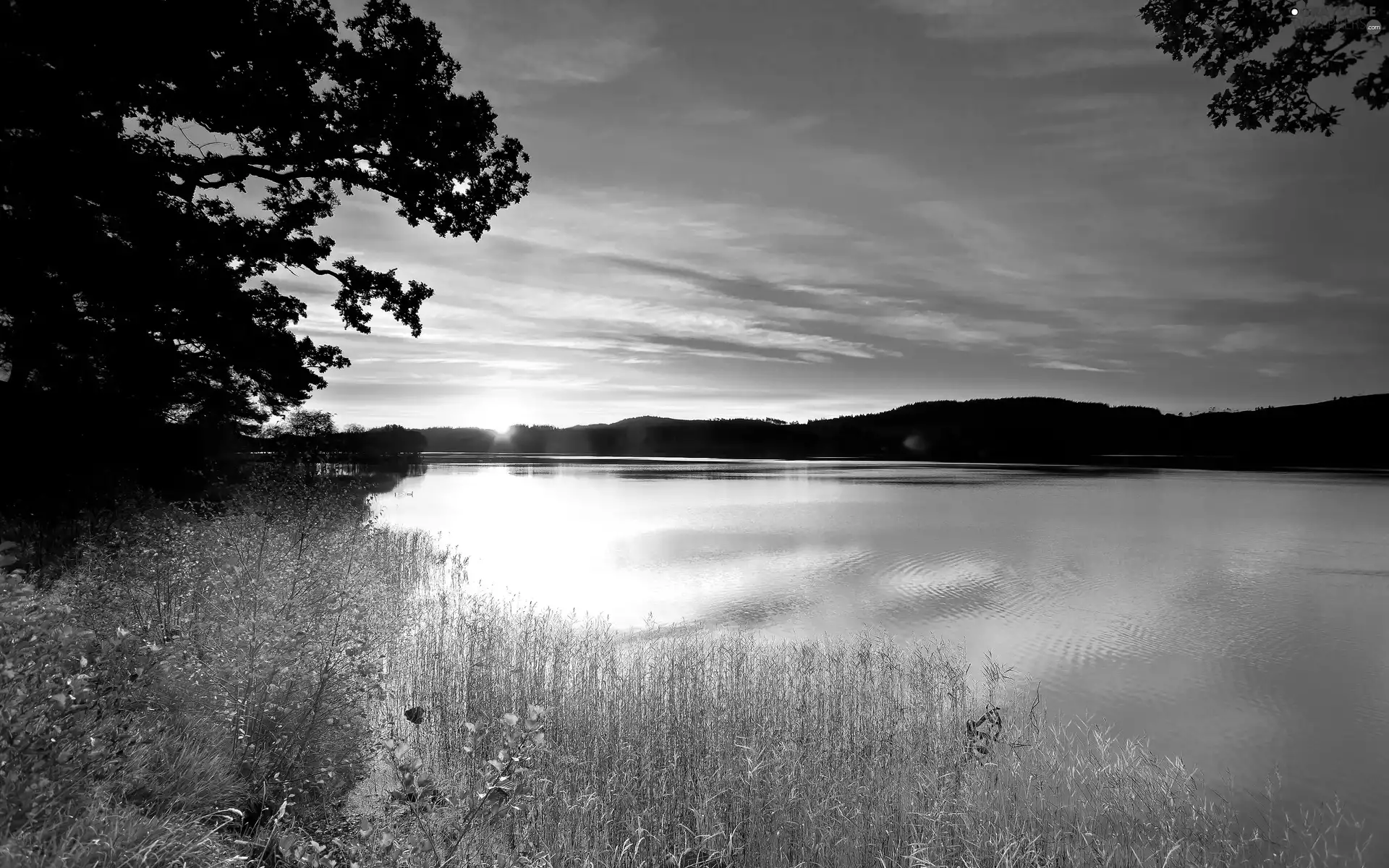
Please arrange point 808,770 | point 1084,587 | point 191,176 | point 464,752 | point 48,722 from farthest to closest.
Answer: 1. point 1084,587
2. point 191,176
3. point 808,770
4. point 464,752
5. point 48,722

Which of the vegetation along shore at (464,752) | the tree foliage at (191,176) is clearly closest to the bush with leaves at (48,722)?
the vegetation along shore at (464,752)

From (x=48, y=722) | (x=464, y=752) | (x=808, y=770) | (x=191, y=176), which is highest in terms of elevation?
(x=191, y=176)

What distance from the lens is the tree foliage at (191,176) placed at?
1290 centimetres

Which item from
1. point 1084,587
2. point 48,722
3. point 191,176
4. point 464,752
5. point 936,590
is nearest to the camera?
point 48,722

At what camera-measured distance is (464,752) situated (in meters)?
7.81

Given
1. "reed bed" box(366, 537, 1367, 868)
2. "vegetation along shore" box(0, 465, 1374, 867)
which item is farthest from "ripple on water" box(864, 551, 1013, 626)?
"vegetation along shore" box(0, 465, 1374, 867)

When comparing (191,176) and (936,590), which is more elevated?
(191,176)

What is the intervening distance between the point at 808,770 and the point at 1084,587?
24.9m

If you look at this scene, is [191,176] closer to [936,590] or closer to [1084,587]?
[936,590]

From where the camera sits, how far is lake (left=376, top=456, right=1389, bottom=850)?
1453cm

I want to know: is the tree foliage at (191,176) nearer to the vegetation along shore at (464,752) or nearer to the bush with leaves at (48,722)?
the vegetation along shore at (464,752)

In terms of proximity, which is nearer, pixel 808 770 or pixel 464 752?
pixel 464 752

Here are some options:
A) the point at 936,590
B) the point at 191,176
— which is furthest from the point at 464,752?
the point at 936,590

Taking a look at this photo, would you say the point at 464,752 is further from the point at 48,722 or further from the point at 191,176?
the point at 191,176
